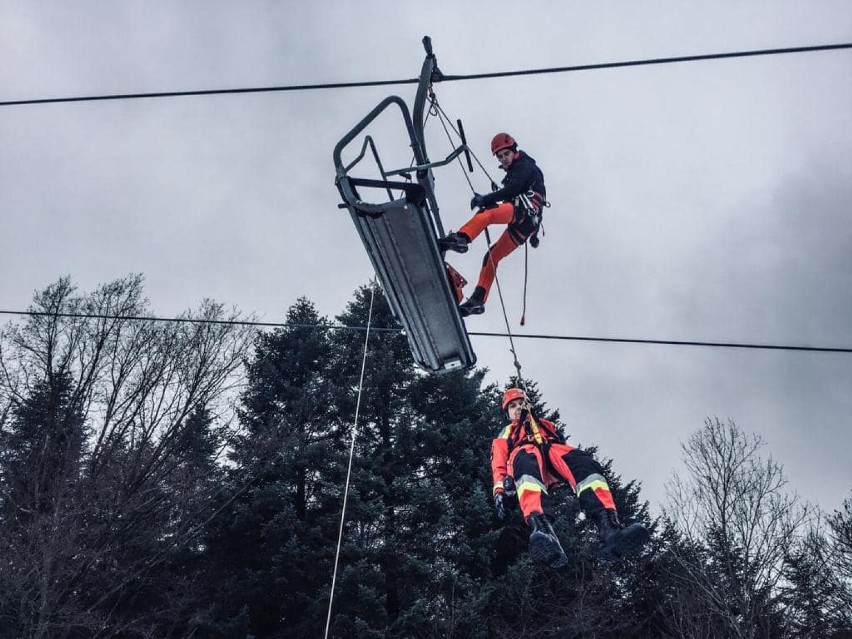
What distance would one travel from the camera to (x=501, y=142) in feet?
17.5

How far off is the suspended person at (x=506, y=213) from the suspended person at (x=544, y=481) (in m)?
1.18

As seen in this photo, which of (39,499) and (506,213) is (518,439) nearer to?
(506,213)

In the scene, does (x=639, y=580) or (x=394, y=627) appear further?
(x=639, y=580)

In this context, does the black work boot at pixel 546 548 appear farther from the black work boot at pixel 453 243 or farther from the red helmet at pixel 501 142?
the red helmet at pixel 501 142

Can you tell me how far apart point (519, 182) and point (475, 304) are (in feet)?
3.58

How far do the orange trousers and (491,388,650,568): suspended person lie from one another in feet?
3.85

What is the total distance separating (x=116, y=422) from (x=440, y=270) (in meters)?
15.0

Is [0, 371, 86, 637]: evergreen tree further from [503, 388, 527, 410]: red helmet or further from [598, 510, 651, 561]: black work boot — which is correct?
[598, 510, 651, 561]: black work boot

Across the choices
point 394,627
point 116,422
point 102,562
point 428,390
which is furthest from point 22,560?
point 428,390

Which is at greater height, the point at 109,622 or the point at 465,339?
the point at 465,339

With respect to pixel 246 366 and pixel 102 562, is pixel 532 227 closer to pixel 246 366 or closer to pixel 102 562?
pixel 102 562

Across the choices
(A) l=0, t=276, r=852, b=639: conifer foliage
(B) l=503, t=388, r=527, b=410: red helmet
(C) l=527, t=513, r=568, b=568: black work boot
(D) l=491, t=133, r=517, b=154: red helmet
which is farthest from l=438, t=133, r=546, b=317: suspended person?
(A) l=0, t=276, r=852, b=639: conifer foliage

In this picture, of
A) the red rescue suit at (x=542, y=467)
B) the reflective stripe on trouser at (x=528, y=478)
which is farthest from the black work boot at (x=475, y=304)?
the reflective stripe on trouser at (x=528, y=478)

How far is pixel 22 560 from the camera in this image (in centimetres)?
1247
